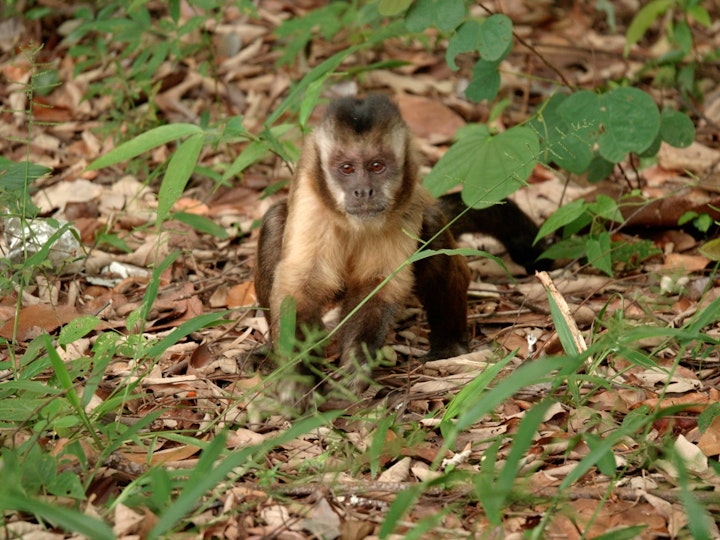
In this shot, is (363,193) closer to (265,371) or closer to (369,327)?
(369,327)

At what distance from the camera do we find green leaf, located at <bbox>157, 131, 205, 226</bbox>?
462 cm

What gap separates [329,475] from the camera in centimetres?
367

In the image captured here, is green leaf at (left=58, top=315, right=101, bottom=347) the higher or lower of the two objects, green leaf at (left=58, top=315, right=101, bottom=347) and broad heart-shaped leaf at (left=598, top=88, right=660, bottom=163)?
the lower

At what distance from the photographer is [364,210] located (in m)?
4.77

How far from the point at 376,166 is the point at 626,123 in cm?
153

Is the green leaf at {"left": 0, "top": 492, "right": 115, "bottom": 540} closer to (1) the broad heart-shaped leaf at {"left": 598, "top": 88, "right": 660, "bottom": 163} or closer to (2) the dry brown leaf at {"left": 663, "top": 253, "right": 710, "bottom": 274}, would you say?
(1) the broad heart-shaped leaf at {"left": 598, "top": 88, "right": 660, "bottom": 163}

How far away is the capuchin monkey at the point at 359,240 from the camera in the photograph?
484 centimetres

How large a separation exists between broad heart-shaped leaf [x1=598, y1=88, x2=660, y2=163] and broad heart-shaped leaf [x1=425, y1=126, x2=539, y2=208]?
1.74 ft

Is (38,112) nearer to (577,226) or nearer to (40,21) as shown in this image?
(40,21)

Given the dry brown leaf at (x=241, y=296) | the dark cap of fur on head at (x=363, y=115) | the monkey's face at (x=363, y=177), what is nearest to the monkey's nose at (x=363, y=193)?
the monkey's face at (x=363, y=177)

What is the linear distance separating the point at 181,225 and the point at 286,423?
8.39 feet

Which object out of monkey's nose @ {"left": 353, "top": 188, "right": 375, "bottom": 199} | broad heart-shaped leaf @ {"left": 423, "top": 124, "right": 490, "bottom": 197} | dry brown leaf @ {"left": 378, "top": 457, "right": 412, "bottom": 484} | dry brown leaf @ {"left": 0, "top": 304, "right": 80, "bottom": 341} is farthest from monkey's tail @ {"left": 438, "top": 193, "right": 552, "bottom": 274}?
dry brown leaf @ {"left": 0, "top": 304, "right": 80, "bottom": 341}

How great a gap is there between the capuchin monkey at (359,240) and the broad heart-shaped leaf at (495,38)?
0.66 metres

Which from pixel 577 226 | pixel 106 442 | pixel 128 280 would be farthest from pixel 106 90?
pixel 106 442
